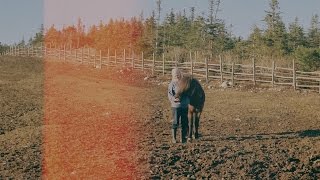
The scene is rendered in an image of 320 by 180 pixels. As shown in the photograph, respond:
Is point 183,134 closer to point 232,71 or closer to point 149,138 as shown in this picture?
point 149,138

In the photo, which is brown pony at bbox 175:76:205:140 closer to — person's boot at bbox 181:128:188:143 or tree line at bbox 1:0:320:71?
person's boot at bbox 181:128:188:143

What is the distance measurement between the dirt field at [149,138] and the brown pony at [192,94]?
0.44 meters

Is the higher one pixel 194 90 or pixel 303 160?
pixel 194 90

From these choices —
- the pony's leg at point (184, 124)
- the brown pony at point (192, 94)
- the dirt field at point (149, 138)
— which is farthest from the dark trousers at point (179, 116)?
the dirt field at point (149, 138)

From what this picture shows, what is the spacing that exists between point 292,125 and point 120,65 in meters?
24.5

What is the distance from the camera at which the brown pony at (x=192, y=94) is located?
32.4 feet

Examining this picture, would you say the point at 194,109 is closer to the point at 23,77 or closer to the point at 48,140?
the point at 48,140

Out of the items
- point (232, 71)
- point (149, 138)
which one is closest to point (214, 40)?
point (232, 71)

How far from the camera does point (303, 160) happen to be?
349 inches

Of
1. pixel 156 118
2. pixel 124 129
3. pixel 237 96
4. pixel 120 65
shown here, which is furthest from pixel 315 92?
pixel 120 65
